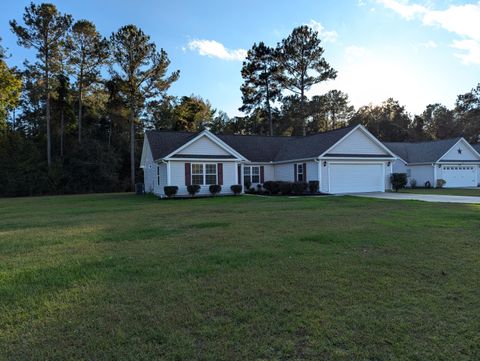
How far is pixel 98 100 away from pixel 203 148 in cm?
2025

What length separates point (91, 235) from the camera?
8391 mm

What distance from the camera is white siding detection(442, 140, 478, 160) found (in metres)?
30.2

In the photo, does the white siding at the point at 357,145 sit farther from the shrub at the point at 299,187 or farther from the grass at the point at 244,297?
the grass at the point at 244,297

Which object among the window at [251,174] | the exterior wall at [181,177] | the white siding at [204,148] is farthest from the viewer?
the window at [251,174]

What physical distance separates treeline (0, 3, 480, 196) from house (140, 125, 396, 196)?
11.7m

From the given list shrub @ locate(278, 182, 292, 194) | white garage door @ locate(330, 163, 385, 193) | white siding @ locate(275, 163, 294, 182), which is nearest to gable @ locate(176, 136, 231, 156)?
shrub @ locate(278, 182, 292, 194)

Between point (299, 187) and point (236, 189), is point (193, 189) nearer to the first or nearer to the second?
point (236, 189)

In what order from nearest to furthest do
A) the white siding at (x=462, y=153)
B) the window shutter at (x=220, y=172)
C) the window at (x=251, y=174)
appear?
the window shutter at (x=220, y=172)
the window at (x=251, y=174)
the white siding at (x=462, y=153)

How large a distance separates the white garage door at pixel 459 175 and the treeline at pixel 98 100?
15.4m

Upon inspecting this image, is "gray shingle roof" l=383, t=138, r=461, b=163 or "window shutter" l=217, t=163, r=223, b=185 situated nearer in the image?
"window shutter" l=217, t=163, r=223, b=185

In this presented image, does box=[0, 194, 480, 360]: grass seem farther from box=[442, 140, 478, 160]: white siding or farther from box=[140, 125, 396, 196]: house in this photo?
box=[442, 140, 478, 160]: white siding

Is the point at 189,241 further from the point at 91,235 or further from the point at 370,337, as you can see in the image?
the point at 370,337

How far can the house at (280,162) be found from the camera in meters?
21.8

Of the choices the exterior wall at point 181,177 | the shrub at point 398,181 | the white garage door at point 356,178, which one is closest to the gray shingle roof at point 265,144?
the exterior wall at point 181,177
